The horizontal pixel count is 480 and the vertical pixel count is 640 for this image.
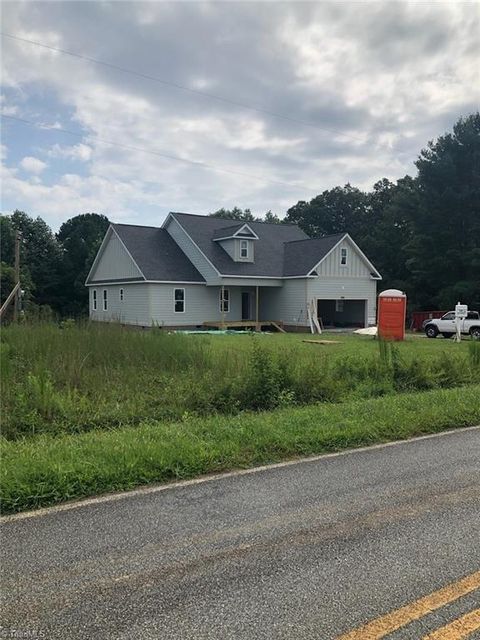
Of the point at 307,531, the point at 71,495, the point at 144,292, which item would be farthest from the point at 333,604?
the point at 144,292

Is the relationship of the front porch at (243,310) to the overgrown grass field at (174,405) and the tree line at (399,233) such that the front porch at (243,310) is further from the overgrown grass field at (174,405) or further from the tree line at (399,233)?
the overgrown grass field at (174,405)

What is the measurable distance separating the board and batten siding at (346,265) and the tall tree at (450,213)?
960cm

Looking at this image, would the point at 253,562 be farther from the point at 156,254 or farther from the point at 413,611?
the point at 156,254

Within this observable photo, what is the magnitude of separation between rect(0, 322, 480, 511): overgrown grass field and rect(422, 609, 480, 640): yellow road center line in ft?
10.1

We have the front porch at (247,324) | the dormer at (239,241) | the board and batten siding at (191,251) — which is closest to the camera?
the front porch at (247,324)

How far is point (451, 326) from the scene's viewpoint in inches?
1116

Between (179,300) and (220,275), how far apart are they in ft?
9.53

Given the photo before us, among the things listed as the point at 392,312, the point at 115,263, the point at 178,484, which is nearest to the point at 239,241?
the point at 115,263

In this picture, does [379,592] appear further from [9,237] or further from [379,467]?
[9,237]

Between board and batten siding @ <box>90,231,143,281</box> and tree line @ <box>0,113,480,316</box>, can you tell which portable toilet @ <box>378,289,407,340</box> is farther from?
tree line @ <box>0,113,480,316</box>

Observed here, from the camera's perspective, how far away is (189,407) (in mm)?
8344

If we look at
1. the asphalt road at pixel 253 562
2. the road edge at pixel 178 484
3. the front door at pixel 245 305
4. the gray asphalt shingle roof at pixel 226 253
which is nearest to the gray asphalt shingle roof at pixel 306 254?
the gray asphalt shingle roof at pixel 226 253

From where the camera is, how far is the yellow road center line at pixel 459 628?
290 centimetres

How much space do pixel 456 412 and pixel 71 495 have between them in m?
6.06
